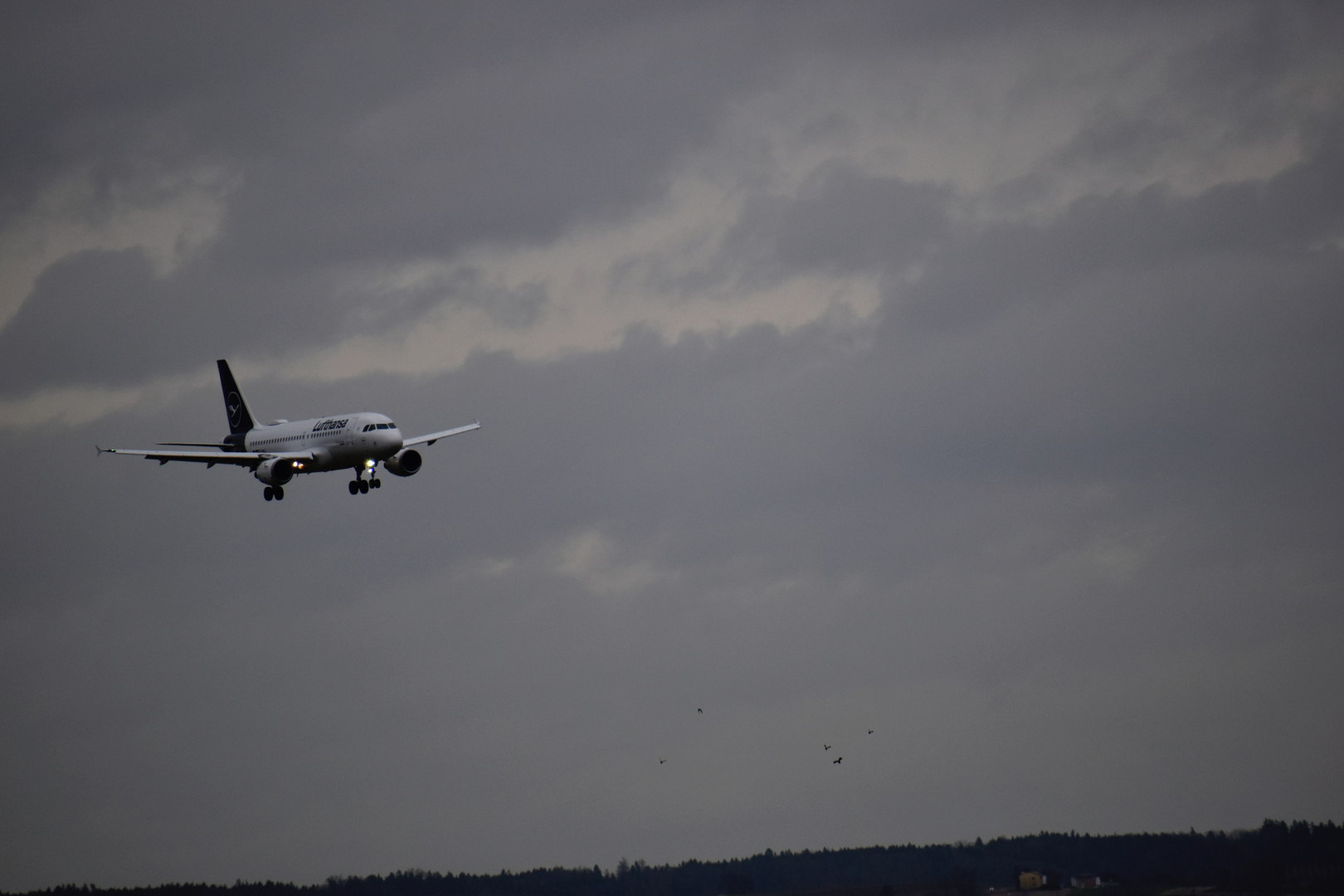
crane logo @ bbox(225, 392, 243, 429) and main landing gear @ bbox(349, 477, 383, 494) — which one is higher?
crane logo @ bbox(225, 392, 243, 429)

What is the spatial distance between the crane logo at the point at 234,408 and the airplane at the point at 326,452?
11.9m

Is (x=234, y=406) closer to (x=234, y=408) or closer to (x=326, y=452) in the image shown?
(x=234, y=408)

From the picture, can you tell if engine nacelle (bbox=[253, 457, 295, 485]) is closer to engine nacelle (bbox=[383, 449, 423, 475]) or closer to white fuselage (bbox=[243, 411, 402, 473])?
white fuselage (bbox=[243, 411, 402, 473])

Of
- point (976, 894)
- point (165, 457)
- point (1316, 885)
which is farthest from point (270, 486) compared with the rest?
point (1316, 885)

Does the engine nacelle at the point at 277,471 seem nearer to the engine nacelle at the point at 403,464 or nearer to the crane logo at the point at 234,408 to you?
the engine nacelle at the point at 403,464

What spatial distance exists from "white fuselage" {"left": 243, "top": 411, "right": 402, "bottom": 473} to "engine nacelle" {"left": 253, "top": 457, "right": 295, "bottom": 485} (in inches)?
31.5

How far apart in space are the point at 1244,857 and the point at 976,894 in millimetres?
35945

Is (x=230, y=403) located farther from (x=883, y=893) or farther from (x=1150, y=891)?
(x=1150, y=891)

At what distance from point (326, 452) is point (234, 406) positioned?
2971 cm

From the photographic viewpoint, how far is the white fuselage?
366 feet

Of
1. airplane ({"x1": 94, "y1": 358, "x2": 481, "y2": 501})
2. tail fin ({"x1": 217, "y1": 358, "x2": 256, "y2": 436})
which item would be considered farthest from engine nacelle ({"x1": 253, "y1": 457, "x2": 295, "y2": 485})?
tail fin ({"x1": 217, "y1": 358, "x2": 256, "y2": 436})

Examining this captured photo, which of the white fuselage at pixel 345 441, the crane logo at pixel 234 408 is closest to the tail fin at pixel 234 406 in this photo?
the crane logo at pixel 234 408

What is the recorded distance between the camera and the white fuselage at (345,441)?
11169 centimetres

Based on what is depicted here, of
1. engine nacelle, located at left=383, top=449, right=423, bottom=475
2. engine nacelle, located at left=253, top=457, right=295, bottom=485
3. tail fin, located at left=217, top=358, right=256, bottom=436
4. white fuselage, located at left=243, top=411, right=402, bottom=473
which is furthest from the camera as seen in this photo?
tail fin, located at left=217, top=358, right=256, bottom=436
